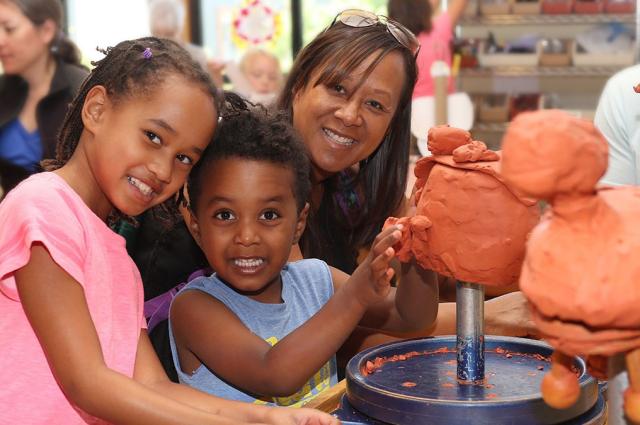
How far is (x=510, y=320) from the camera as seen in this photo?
1618 mm

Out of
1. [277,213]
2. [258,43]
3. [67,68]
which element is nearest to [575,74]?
[258,43]

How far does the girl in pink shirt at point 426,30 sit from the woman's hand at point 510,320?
8.77 feet

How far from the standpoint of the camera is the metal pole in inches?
44.1

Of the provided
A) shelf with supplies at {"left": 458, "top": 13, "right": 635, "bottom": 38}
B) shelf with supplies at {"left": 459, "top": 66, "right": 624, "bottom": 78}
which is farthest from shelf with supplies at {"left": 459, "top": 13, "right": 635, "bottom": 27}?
shelf with supplies at {"left": 459, "top": 66, "right": 624, "bottom": 78}

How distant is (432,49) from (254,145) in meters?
3.37

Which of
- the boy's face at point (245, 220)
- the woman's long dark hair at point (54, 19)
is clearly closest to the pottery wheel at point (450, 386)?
the boy's face at point (245, 220)

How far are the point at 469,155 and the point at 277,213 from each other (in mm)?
511

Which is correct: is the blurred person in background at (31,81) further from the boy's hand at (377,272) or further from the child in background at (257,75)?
the child in background at (257,75)

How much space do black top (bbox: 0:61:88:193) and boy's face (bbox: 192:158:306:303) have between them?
146cm

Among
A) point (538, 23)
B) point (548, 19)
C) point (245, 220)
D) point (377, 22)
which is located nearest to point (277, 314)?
point (245, 220)

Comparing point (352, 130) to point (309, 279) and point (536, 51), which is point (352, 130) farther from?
point (536, 51)

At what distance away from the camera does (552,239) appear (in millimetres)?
640

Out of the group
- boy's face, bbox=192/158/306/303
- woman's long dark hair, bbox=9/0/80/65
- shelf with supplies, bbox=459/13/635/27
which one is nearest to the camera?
boy's face, bbox=192/158/306/303

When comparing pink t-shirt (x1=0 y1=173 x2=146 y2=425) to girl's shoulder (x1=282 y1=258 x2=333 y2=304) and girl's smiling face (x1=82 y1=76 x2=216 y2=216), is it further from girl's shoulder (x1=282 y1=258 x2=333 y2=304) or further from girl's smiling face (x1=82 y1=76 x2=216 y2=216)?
girl's shoulder (x1=282 y1=258 x2=333 y2=304)
